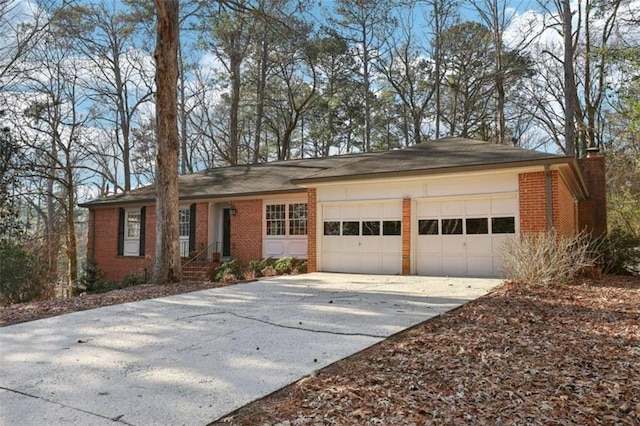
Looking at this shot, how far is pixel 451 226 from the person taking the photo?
11.4 meters

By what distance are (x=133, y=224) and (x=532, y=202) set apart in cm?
1519

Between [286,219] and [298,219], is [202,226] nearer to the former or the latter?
[286,219]

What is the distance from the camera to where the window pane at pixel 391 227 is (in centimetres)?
1207

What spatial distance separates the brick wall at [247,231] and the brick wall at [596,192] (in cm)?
1131

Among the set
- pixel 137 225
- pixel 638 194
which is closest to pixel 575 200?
pixel 638 194

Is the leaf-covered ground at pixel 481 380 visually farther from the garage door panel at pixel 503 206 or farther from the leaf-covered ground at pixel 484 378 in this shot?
the garage door panel at pixel 503 206

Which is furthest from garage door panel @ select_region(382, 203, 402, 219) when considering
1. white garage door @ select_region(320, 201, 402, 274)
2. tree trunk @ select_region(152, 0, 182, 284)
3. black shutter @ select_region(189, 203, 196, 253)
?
black shutter @ select_region(189, 203, 196, 253)

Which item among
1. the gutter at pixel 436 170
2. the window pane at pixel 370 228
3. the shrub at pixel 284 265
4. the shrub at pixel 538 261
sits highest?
the gutter at pixel 436 170

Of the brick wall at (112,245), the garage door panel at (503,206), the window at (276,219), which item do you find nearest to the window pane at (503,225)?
the garage door panel at (503,206)

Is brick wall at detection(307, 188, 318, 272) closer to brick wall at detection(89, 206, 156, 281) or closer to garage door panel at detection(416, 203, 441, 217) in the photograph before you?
garage door panel at detection(416, 203, 441, 217)

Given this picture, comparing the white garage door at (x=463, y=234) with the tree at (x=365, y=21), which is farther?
the tree at (x=365, y=21)

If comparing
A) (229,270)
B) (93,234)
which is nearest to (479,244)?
(229,270)

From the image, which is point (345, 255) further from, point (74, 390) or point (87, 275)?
point (87, 275)

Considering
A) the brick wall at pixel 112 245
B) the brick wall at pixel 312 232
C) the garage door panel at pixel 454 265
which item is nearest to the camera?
the garage door panel at pixel 454 265
